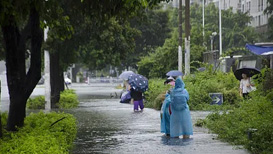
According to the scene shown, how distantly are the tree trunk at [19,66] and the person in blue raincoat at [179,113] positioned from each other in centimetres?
362

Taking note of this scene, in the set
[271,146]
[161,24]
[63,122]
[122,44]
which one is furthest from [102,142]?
[161,24]

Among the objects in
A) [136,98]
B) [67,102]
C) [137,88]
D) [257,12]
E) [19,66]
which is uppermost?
[257,12]

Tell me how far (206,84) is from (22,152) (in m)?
20.0

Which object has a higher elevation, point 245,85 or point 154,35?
point 154,35

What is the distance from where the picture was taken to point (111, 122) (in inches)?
824

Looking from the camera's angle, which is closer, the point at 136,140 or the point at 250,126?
the point at 250,126

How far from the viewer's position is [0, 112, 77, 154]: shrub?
948cm

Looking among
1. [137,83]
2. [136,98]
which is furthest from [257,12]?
[136,98]

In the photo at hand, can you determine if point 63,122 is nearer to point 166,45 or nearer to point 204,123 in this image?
point 204,123

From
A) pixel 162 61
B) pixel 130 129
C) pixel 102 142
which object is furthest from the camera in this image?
pixel 162 61

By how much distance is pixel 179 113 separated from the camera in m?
15.6

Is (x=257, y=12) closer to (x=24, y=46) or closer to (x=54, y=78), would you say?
(x=54, y=78)

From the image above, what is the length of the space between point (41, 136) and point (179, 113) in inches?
214

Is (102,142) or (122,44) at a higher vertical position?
(122,44)
